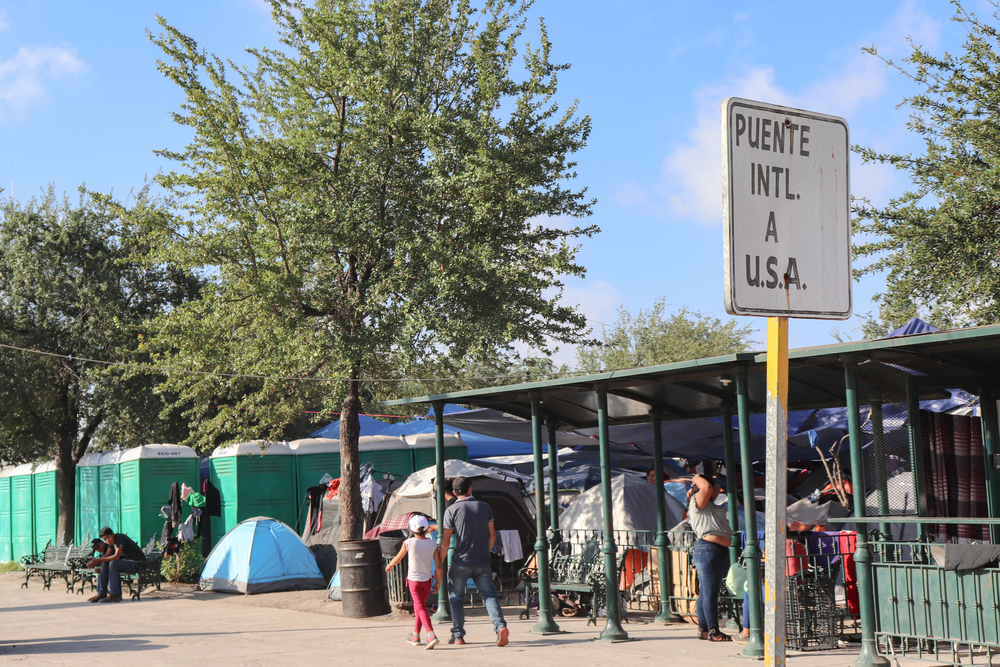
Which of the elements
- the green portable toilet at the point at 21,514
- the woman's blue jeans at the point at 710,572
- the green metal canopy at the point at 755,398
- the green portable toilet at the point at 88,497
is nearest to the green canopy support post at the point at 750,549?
the green metal canopy at the point at 755,398

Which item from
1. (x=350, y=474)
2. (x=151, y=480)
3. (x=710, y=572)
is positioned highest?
(x=350, y=474)

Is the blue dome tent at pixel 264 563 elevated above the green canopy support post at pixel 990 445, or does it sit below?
below

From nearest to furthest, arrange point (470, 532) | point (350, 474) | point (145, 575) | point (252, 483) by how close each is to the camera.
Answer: point (470, 532) < point (350, 474) < point (145, 575) < point (252, 483)

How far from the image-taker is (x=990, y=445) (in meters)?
10.3

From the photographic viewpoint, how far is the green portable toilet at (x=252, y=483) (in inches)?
855

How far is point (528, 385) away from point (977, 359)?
464 centimetres

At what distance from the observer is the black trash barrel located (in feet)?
46.1

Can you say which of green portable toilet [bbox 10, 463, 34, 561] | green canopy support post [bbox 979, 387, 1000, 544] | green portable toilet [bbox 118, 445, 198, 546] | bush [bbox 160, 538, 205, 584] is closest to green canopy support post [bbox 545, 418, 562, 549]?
green canopy support post [bbox 979, 387, 1000, 544]

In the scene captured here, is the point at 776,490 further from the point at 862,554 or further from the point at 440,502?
the point at 440,502

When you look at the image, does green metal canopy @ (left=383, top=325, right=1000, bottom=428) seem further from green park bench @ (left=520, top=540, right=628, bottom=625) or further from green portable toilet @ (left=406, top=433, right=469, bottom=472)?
green portable toilet @ (left=406, top=433, right=469, bottom=472)

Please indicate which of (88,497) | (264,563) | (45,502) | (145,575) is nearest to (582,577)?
(264,563)

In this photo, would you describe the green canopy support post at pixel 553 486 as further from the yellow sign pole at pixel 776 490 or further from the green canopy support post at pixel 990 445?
the yellow sign pole at pixel 776 490

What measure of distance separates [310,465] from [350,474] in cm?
613

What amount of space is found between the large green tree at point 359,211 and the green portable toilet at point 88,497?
27.3 ft
